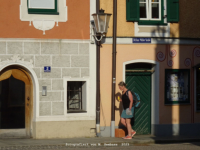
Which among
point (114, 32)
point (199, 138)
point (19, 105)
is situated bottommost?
point (199, 138)

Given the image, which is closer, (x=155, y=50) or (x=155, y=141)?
(x=155, y=141)

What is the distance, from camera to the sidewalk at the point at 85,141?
1319 centimetres

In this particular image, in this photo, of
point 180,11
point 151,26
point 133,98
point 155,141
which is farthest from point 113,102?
point 180,11

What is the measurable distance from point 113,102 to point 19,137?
3.29 metres

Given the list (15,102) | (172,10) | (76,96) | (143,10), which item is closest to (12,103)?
(15,102)

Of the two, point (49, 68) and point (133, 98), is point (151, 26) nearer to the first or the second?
point (133, 98)

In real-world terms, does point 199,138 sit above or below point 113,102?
below

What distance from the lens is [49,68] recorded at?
14859mm

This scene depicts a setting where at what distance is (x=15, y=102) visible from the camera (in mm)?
15039

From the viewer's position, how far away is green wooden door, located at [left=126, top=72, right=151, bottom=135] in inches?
637

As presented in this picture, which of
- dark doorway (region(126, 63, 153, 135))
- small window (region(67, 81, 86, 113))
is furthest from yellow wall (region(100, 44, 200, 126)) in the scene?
small window (region(67, 81, 86, 113))

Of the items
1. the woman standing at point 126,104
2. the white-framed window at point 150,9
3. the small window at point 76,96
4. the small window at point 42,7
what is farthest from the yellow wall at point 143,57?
the small window at point 42,7

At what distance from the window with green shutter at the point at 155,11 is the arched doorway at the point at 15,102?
4.38 metres

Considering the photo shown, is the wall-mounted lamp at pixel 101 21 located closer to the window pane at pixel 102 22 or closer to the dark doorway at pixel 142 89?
the window pane at pixel 102 22
